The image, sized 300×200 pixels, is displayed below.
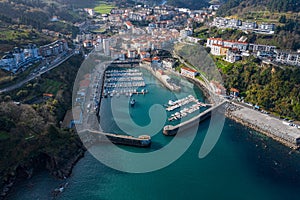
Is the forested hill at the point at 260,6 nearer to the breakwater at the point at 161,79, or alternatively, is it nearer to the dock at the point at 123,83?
the breakwater at the point at 161,79

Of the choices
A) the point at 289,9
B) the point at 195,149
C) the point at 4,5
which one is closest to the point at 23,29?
the point at 4,5

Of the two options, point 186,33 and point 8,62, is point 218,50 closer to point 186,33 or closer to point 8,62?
point 186,33

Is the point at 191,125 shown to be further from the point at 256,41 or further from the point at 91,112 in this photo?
the point at 256,41

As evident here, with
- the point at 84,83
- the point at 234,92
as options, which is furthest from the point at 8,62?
the point at 234,92

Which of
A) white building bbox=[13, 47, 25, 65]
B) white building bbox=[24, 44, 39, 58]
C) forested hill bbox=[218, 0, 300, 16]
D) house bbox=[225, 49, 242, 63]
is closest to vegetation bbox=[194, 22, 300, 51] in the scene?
house bbox=[225, 49, 242, 63]

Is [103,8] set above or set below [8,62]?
above

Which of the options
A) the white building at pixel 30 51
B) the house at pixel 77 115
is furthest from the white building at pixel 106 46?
the house at pixel 77 115

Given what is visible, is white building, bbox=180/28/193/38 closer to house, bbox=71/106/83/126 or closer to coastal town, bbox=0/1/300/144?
coastal town, bbox=0/1/300/144
